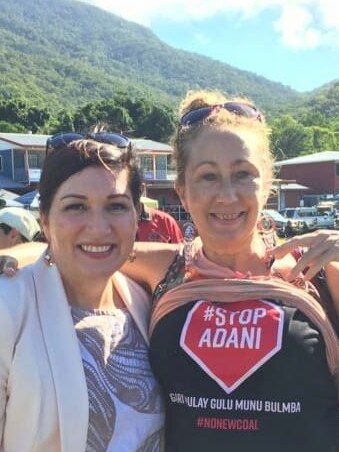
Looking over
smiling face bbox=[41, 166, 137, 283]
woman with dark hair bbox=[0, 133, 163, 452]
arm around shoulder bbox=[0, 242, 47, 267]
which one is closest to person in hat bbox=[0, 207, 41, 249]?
arm around shoulder bbox=[0, 242, 47, 267]

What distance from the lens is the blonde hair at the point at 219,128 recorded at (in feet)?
8.26

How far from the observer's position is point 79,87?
146 metres

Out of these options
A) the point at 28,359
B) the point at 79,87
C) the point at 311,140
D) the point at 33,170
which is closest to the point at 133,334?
the point at 28,359

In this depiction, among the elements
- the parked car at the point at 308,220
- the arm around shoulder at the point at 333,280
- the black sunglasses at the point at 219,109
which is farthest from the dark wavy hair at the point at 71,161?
the parked car at the point at 308,220

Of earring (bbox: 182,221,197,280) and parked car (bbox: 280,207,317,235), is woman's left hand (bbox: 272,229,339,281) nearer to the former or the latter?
earring (bbox: 182,221,197,280)

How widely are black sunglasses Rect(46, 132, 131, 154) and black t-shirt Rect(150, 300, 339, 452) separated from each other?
2.32 ft

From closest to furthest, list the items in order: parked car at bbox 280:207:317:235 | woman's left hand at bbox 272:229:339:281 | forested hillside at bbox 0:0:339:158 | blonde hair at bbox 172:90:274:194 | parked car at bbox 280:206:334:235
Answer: woman's left hand at bbox 272:229:339:281 → blonde hair at bbox 172:90:274:194 → parked car at bbox 280:207:317:235 → parked car at bbox 280:206:334:235 → forested hillside at bbox 0:0:339:158

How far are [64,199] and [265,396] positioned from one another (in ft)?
3.08

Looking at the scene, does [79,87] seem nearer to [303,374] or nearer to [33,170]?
[33,170]

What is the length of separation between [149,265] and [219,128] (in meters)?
0.66

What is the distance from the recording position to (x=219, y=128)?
8.24 feet

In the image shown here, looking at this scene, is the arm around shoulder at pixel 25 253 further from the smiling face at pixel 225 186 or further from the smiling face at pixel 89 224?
the smiling face at pixel 225 186

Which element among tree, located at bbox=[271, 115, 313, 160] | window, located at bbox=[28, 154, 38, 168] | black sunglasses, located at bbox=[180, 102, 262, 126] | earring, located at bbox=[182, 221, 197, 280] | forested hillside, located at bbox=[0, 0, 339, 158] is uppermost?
forested hillside, located at bbox=[0, 0, 339, 158]

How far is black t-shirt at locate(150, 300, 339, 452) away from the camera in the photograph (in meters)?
2.17
